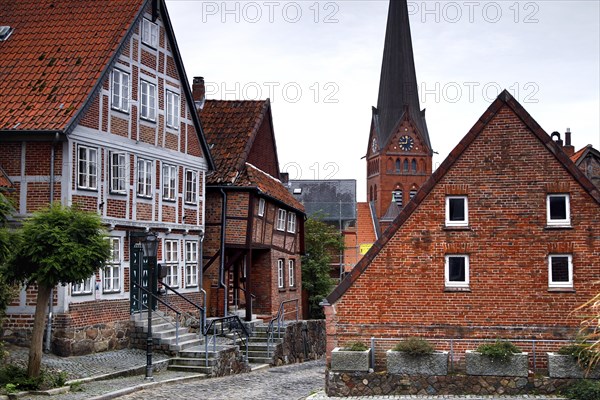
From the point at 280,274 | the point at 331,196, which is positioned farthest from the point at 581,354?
the point at 331,196

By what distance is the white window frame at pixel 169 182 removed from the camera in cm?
2655

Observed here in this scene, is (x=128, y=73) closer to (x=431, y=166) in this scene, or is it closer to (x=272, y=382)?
(x=272, y=382)

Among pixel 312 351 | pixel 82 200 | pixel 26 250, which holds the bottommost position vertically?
pixel 312 351

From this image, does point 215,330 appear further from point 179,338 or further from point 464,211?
point 464,211

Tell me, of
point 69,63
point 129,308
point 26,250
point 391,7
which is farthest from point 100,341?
point 391,7

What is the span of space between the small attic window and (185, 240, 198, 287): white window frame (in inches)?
333

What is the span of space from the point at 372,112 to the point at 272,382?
79929 mm

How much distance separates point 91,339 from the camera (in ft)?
72.7

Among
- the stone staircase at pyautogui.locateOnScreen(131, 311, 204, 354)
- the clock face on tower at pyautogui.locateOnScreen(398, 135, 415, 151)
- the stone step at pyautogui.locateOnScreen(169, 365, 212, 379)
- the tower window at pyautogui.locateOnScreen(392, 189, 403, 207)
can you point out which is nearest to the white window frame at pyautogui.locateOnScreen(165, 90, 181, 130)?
the stone staircase at pyautogui.locateOnScreen(131, 311, 204, 354)

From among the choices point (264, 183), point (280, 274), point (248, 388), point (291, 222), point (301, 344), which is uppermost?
point (264, 183)

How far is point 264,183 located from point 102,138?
11.1m

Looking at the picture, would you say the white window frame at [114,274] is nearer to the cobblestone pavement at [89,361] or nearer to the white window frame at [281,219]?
the cobblestone pavement at [89,361]

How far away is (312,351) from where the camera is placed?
3497cm

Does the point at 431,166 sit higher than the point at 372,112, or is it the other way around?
the point at 372,112
